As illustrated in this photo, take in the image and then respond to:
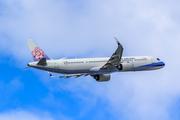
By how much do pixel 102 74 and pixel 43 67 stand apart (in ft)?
38.0

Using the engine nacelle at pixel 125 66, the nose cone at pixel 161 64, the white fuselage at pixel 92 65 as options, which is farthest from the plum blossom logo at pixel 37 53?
the nose cone at pixel 161 64

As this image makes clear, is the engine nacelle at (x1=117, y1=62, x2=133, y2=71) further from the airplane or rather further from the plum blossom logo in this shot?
the plum blossom logo

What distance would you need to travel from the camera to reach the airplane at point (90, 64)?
136 ft

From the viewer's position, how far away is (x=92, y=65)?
4550cm

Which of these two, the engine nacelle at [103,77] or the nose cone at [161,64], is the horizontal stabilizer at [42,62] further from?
the nose cone at [161,64]

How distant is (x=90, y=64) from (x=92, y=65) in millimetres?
429

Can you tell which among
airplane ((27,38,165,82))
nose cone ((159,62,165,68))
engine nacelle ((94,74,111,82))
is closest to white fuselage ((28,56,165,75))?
airplane ((27,38,165,82))

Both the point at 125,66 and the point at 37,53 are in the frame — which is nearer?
the point at 37,53

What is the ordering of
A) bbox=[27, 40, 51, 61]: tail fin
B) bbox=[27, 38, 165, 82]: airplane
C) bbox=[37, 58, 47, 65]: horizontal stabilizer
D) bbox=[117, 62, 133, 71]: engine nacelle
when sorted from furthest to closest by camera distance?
1. bbox=[117, 62, 133, 71]: engine nacelle
2. bbox=[27, 40, 51, 61]: tail fin
3. bbox=[27, 38, 165, 82]: airplane
4. bbox=[37, 58, 47, 65]: horizontal stabilizer

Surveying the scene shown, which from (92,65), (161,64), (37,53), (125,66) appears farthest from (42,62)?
(161,64)

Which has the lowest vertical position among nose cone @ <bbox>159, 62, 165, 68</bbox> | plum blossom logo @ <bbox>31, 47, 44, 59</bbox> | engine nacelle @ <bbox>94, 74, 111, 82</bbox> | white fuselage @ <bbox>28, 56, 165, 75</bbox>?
engine nacelle @ <bbox>94, 74, 111, 82</bbox>

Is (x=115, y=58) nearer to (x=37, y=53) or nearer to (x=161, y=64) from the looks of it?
(x=37, y=53)

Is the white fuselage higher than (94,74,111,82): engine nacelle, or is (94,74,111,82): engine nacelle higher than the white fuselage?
the white fuselage

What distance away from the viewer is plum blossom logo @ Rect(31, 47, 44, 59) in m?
43.0
